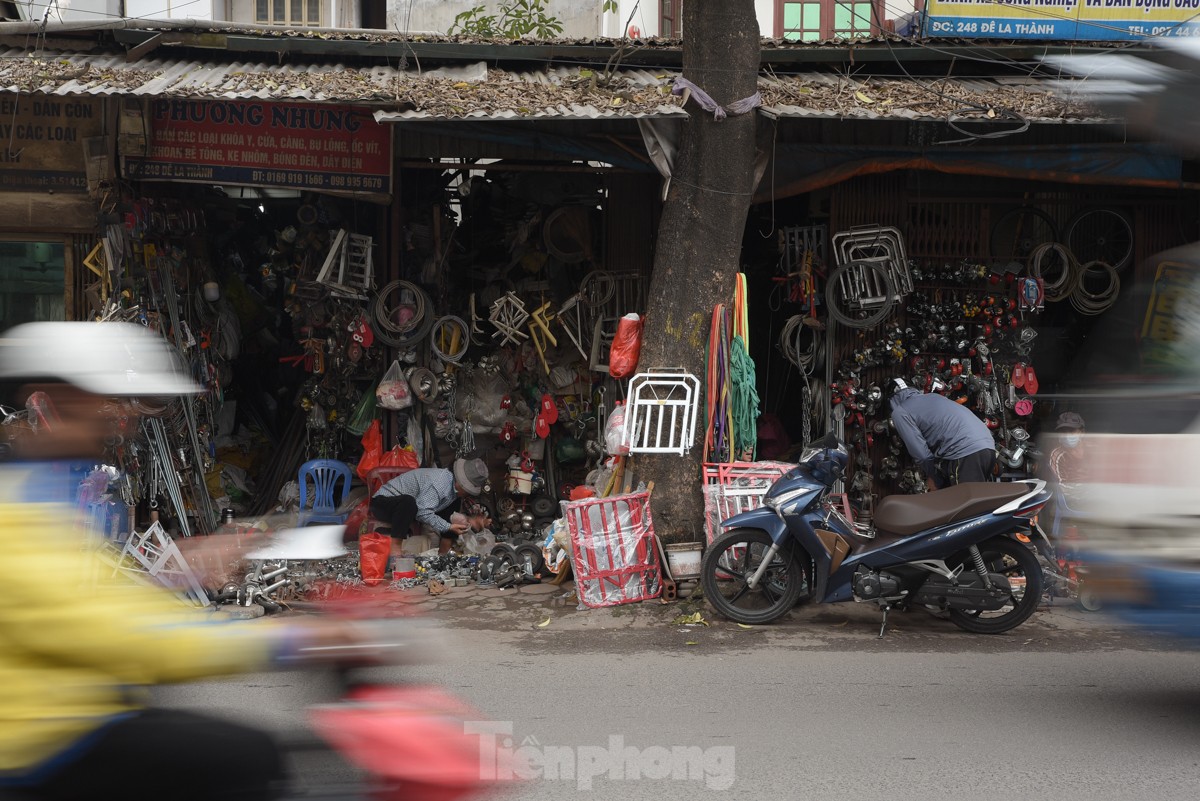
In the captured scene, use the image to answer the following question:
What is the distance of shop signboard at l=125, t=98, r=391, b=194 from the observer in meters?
8.81

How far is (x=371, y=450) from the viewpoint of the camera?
372 inches

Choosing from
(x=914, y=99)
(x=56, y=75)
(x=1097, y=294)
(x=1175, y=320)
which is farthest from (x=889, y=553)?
(x=56, y=75)

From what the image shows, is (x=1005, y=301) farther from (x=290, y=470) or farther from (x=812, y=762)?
(x=290, y=470)

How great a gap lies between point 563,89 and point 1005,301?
4297 mm

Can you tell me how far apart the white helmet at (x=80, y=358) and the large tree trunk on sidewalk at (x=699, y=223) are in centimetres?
522

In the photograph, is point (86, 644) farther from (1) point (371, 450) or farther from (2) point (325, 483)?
(2) point (325, 483)

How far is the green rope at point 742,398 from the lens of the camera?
7.66 meters

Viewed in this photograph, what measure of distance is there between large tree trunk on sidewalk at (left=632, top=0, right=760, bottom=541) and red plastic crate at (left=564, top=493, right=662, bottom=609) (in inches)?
10.4

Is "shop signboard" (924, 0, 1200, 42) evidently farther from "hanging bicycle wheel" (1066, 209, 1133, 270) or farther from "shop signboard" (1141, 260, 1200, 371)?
"shop signboard" (1141, 260, 1200, 371)

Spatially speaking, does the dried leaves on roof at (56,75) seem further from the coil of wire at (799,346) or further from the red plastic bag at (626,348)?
the coil of wire at (799,346)

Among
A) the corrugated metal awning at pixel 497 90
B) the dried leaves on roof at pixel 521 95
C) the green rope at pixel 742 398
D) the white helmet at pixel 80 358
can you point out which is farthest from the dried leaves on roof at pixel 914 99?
the white helmet at pixel 80 358

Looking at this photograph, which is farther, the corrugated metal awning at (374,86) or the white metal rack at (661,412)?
the white metal rack at (661,412)

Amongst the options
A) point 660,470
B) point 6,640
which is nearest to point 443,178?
point 660,470

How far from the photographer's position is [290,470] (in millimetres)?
10281
